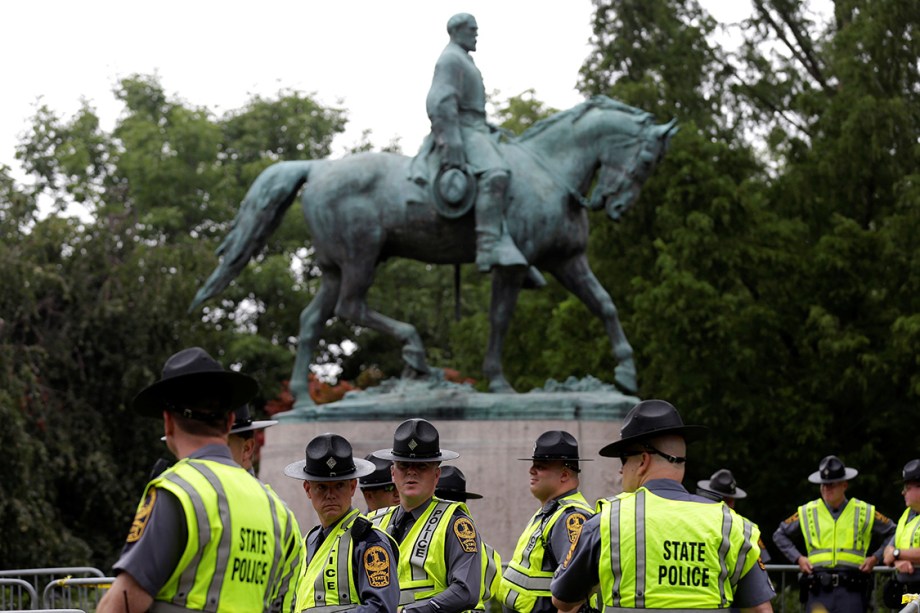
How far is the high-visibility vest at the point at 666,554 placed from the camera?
17.5ft

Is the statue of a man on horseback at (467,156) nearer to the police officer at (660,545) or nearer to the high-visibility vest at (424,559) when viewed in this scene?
the high-visibility vest at (424,559)

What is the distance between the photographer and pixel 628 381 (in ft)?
52.7

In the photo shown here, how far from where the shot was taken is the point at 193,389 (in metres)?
4.36

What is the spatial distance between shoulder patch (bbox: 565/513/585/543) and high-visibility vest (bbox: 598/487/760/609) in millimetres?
2125

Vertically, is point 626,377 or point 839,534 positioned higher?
point 626,377

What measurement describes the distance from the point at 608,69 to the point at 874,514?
47.2 feet

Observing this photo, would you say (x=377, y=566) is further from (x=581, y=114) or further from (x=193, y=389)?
(x=581, y=114)

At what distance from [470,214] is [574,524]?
7.89m

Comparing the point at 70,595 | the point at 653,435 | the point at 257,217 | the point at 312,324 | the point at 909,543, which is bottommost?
the point at 70,595

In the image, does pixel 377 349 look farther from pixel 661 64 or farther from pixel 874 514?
pixel 874 514

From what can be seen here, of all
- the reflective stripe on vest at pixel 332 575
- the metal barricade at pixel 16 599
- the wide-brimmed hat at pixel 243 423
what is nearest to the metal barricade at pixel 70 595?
the metal barricade at pixel 16 599

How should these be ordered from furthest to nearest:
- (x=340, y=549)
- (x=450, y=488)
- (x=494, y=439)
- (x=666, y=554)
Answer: (x=494, y=439)
(x=450, y=488)
(x=340, y=549)
(x=666, y=554)

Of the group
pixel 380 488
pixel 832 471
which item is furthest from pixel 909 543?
pixel 380 488

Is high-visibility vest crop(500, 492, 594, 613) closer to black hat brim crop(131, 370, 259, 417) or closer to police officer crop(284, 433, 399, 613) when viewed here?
police officer crop(284, 433, 399, 613)
